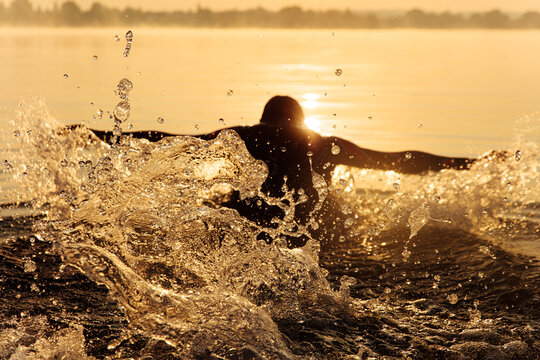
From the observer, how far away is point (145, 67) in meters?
22.1

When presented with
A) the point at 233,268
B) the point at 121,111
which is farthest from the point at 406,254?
the point at 121,111

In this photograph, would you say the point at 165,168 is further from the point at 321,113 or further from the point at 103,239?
the point at 321,113

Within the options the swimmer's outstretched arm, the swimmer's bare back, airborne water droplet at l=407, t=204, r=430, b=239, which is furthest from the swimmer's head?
airborne water droplet at l=407, t=204, r=430, b=239

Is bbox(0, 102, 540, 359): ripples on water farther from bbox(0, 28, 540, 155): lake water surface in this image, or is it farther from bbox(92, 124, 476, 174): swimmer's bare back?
bbox(0, 28, 540, 155): lake water surface

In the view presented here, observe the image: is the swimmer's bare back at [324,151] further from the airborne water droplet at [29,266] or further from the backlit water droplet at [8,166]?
the backlit water droplet at [8,166]

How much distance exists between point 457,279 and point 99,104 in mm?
10600

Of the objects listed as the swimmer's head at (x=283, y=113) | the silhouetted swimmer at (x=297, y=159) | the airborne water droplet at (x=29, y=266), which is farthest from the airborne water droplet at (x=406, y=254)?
the airborne water droplet at (x=29, y=266)

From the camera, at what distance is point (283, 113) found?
293 inches

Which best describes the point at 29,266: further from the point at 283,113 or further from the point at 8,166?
the point at 8,166

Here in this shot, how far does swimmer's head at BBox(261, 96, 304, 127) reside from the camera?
24.4 feet

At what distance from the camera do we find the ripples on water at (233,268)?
4.35m

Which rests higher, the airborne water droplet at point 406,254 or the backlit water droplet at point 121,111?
the backlit water droplet at point 121,111

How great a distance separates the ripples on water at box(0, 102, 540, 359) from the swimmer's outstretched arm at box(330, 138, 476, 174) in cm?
66

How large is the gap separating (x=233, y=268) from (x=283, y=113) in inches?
104
